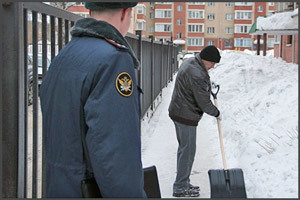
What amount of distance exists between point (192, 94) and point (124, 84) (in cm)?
346

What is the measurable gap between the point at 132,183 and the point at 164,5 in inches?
3101

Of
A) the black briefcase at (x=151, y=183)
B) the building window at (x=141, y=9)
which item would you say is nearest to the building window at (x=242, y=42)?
the building window at (x=141, y=9)

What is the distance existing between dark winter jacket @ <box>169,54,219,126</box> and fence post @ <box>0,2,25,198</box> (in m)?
2.67

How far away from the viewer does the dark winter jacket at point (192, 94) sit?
16.4ft

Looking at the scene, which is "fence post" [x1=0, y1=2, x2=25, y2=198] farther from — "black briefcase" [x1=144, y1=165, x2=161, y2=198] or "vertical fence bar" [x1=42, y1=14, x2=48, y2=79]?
"black briefcase" [x1=144, y1=165, x2=161, y2=198]

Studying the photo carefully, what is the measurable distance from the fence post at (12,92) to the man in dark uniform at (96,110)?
30.7 inches

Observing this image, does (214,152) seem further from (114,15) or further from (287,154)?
(114,15)

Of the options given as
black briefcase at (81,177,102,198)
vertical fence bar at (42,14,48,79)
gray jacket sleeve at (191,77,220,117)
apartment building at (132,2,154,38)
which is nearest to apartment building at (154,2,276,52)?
apartment building at (132,2,154,38)

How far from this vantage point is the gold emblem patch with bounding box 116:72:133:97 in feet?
5.45

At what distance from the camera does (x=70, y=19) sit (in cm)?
363

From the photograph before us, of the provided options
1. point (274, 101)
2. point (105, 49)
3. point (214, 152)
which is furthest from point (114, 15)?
point (274, 101)

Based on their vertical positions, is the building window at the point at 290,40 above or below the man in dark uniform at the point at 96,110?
above

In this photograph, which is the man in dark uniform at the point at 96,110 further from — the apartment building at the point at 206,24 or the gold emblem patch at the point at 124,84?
the apartment building at the point at 206,24

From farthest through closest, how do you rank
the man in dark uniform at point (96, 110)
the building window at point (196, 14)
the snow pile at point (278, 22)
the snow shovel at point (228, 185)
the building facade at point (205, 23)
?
the building window at point (196, 14) → the building facade at point (205, 23) → the snow pile at point (278, 22) → the snow shovel at point (228, 185) → the man in dark uniform at point (96, 110)
